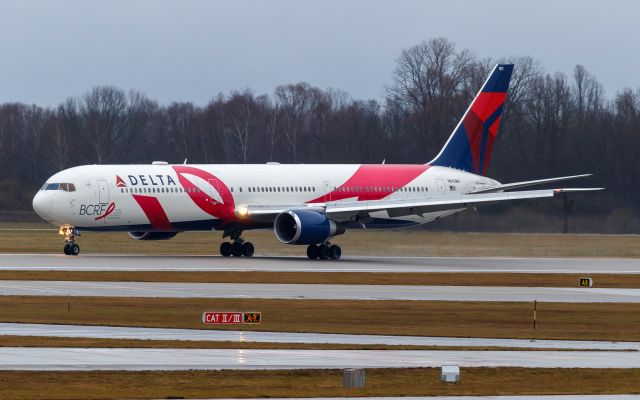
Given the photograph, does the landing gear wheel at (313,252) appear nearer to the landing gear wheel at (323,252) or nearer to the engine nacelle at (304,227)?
the landing gear wheel at (323,252)

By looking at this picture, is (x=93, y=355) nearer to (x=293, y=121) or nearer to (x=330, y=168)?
(x=330, y=168)

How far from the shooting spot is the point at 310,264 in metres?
53.9

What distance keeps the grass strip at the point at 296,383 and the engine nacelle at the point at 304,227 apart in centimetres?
3248

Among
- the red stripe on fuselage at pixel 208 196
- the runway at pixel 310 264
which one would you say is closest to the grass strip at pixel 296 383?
the runway at pixel 310 264

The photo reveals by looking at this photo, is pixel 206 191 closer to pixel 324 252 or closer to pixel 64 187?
pixel 324 252

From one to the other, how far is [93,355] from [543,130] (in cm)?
7231

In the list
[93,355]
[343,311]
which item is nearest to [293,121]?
[343,311]

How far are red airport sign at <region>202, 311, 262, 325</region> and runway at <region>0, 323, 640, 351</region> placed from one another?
585 millimetres

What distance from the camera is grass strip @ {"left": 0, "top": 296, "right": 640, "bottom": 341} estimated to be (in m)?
29.7

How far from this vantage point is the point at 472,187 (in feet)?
208

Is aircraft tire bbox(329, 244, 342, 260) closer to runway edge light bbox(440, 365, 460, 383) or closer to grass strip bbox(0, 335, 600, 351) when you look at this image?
grass strip bbox(0, 335, 600, 351)

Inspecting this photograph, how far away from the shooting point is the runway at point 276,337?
87.5ft

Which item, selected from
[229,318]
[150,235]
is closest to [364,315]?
[229,318]

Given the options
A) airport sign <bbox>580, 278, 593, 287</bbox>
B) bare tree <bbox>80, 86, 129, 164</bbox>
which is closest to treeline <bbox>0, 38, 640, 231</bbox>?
bare tree <bbox>80, 86, 129, 164</bbox>
